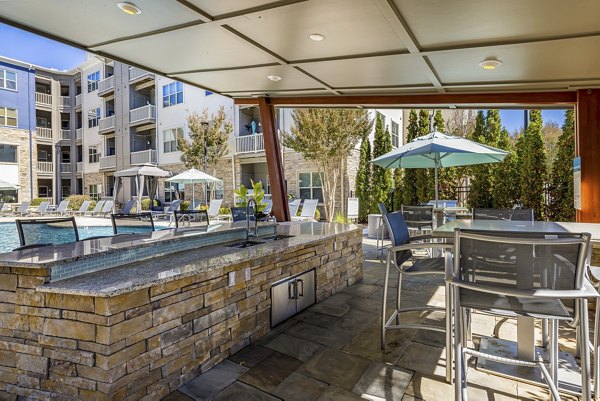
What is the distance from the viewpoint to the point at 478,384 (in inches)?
92.2

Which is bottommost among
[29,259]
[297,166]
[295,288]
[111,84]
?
[295,288]

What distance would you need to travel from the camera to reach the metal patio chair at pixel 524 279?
68.9 inches

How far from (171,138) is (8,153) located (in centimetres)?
1049

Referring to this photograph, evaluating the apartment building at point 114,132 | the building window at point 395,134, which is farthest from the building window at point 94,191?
the building window at point 395,134

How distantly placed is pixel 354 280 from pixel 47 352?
11.7 feet

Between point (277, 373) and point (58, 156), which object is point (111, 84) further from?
point (277, 373)

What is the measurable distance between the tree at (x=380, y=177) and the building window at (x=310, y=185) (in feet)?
6.75

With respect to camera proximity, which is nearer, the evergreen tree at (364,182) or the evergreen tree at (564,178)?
the evergreen tree at (564,178)

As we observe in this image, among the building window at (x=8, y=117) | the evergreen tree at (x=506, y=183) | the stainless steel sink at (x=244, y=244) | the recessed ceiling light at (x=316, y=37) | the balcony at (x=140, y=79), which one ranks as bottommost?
the stainless steel sink at (x=244, y=244)

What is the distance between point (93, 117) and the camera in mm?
22234

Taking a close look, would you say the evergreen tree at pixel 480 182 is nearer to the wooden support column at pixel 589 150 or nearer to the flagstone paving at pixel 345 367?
the wooden support column at pixel 589 150

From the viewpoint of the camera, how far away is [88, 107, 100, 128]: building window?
21984 millimetres

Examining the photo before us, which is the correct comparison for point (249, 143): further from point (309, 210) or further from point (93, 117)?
point (93, 117)

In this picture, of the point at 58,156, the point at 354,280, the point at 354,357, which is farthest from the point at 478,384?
the point at 58,156
